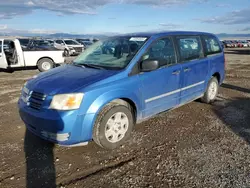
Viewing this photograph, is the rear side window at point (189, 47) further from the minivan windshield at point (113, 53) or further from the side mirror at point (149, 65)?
the side mirror at point (149, 65)

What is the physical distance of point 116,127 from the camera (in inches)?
137

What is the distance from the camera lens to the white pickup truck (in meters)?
10.8

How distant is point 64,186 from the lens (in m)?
2.65

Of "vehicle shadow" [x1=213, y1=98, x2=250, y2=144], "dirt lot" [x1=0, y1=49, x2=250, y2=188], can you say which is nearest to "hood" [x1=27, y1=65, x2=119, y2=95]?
"dirt lot" [x1=0, y1=49, x2=250, y2=188]

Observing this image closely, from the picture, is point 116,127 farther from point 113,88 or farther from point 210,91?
point 210,91

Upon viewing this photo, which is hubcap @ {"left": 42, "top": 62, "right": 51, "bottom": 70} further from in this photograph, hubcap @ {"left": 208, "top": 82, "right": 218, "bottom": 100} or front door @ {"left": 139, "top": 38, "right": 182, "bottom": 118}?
front door @ {"left": 139, "top": 38, "right": 182, "bottom": 118}

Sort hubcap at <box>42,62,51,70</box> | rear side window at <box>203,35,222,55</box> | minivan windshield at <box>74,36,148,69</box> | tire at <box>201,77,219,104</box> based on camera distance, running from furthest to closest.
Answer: hubcap at <box>42,62,51,70</box>, tire at <box>201,77,219,104</box>, rear side window at <box>203,35,222,55</box>, minivan windshield at <box>74,36,148,69</box>

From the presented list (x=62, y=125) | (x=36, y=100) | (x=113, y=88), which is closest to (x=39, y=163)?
(x=62, y=125)

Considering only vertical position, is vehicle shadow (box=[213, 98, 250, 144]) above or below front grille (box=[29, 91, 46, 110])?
below

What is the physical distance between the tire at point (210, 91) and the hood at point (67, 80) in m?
3.05

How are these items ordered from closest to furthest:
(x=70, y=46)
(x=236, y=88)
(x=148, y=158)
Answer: (x=148, y=158) → (x=236, y=88) → (x=70, y=46)

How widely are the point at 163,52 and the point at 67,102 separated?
82.1 inches

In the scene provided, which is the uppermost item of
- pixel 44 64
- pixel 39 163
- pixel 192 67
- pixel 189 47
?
pixel 189 47

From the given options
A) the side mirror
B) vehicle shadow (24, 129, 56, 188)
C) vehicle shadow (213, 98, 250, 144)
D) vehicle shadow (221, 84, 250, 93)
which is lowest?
vehicle shadow (24, 129, 56, 188)
